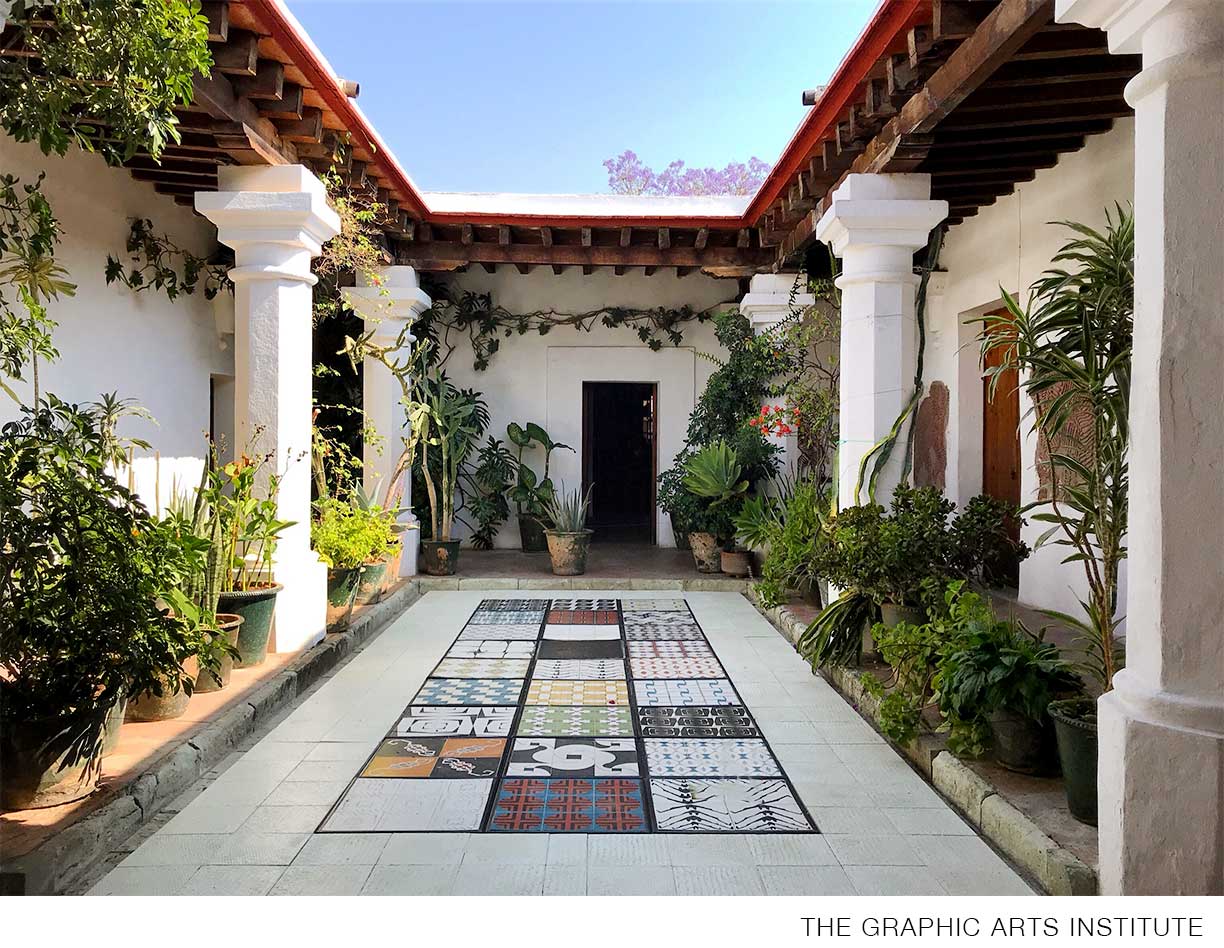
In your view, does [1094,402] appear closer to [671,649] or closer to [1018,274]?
[671,649]

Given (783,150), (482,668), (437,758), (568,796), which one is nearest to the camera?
(568,796)

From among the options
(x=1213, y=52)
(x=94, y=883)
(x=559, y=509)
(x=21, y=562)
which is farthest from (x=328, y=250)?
(x=1213, y=52)

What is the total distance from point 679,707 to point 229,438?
203 inches

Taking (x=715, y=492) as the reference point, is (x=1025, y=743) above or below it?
below

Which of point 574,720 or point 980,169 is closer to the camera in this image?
point 574,720

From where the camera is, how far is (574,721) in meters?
4.60

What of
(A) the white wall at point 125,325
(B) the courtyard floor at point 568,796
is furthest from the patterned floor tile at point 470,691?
(A) the white wall at point 125,325

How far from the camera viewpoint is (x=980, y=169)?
5.95m

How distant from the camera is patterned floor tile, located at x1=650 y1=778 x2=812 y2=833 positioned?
331cm

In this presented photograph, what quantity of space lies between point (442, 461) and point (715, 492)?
2614 mm

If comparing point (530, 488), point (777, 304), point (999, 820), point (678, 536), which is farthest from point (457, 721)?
point (678, 536)

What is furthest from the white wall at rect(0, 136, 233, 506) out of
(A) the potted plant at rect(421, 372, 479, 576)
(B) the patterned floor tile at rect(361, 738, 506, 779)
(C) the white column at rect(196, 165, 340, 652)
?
(B) the patterned floor tile at rect(361, 738, 506, 779)

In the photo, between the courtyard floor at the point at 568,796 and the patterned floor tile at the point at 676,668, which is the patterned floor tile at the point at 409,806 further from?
the patterned floor tile at the point at 676,668
